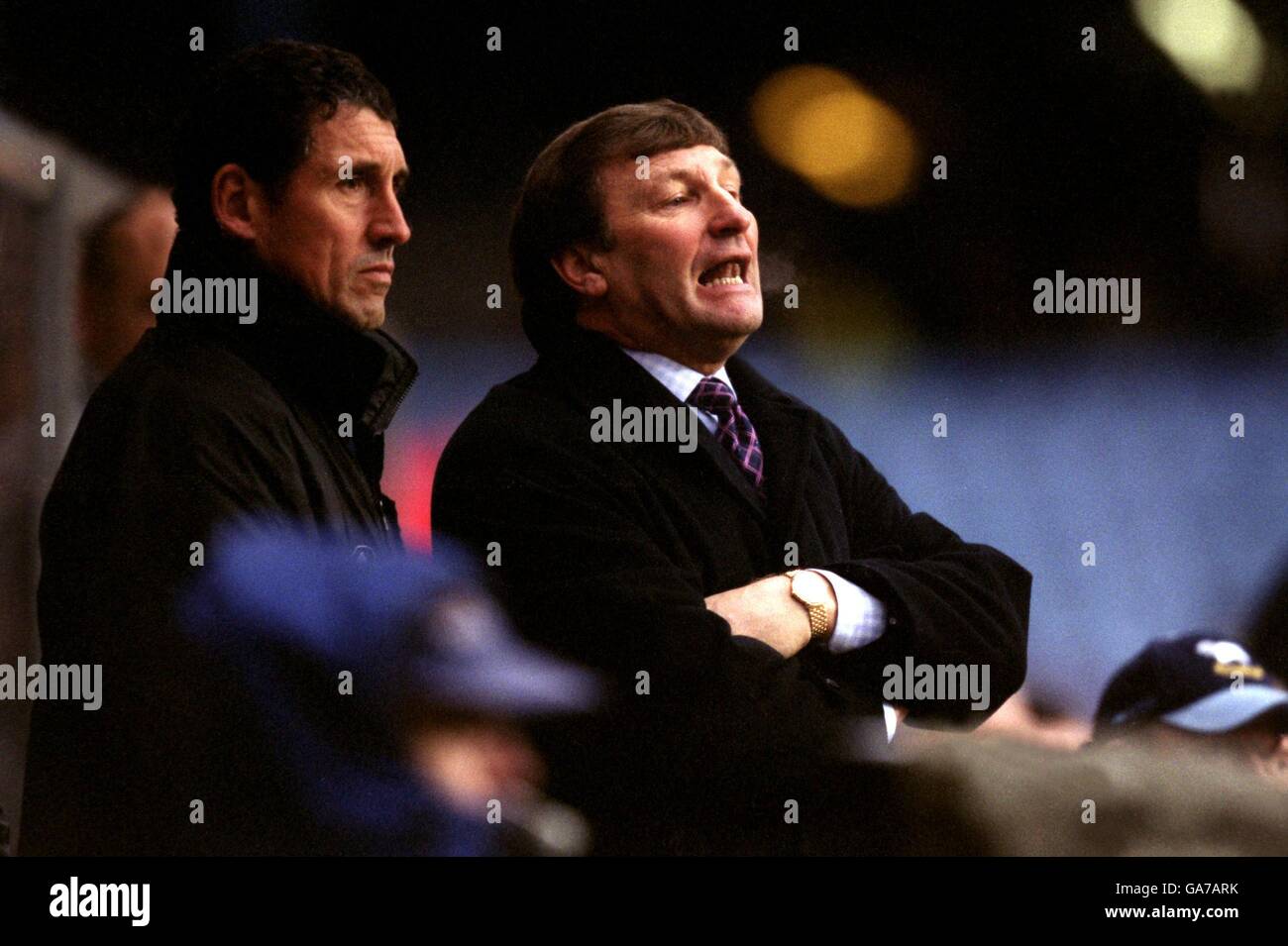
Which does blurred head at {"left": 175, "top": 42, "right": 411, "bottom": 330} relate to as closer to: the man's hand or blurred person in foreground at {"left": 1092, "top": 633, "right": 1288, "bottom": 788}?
the man's hand

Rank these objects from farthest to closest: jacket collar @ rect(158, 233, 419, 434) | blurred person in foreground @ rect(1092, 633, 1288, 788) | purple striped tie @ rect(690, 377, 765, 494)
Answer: blurred person in foreground @ rect(1092, 633, 1288, 788)
purple striped tie @ rect(690, 377, 765, 494)
jacket collar @ rect(158, 233, 419, 434)

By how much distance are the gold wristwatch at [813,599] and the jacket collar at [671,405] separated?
0.10 meters

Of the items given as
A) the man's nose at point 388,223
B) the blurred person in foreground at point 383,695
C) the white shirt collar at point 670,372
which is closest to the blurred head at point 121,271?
the man's nose at point 388,223

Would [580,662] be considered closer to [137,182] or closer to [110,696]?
[110,696]

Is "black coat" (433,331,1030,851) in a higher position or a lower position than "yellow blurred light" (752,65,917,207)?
lower

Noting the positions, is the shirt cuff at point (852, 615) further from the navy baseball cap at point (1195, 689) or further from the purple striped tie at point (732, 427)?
the navy baseball cap at point (1195, 689)

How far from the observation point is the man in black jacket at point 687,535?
287 centimetres

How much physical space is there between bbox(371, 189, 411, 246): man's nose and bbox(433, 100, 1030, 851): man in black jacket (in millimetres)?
250

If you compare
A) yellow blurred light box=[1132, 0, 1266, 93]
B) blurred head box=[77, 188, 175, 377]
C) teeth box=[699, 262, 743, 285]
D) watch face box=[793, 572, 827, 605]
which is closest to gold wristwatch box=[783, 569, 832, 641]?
watch face box=[793, 572, 827, 605]

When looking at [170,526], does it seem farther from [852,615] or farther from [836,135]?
[836,135]

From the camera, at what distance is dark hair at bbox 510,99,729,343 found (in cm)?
310

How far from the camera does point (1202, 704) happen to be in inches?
136
